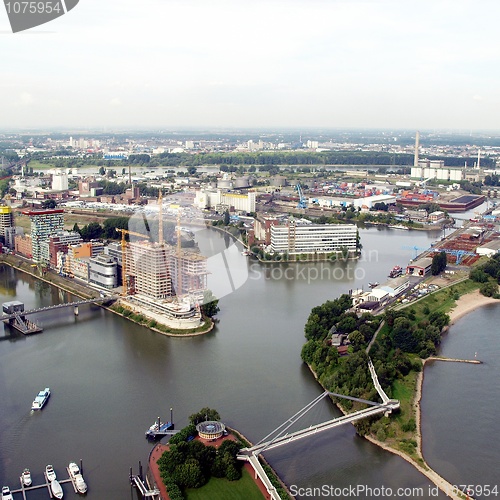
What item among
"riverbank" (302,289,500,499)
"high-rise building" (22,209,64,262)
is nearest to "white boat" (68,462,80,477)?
"riverbank" (302,289,500,499)

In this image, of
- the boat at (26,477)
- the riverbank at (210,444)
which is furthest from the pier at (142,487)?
the boat at (26,477)

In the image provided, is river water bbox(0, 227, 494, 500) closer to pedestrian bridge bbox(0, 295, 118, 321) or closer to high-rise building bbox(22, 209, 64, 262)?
pedestrian bridge bbox(0, 295, 118, 321)

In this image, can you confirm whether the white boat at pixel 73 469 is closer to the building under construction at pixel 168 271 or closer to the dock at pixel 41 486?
the dock at pixel 41 486

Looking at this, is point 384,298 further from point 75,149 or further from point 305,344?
point 75,149

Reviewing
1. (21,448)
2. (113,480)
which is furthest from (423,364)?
(21,448)

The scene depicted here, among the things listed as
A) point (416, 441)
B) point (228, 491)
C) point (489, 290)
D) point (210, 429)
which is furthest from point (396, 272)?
point (228, 491)

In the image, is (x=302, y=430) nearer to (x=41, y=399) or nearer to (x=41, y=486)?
(x=41, y=486)
